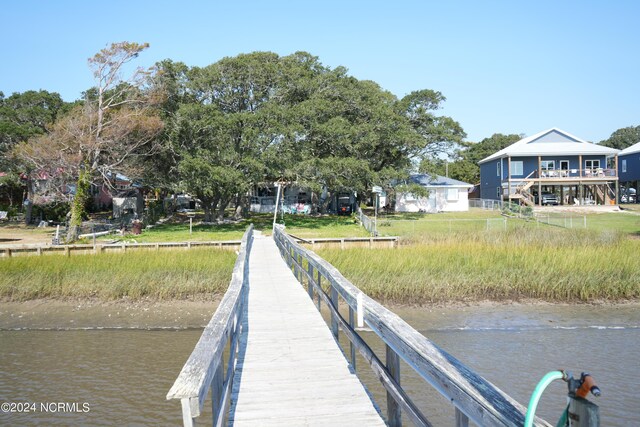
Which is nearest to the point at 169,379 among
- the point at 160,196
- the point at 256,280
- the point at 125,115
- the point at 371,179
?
the point at 256,280

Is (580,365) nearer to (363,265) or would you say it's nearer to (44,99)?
(363,265)

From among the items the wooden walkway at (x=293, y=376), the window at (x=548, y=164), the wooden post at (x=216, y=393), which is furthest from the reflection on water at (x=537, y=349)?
the window at (x=548, y=164)

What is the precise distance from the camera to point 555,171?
4562 cm

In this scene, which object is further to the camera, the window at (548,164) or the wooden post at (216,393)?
the window at (548,164)

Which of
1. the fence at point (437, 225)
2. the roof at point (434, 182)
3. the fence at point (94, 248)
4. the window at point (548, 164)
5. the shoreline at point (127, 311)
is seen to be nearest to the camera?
the shoreline at point (127, 311)

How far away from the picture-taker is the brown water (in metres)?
8.12

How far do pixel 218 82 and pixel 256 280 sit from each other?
25027 millimetres

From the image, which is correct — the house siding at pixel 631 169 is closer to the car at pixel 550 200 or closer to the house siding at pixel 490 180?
the car at pixel 550 200

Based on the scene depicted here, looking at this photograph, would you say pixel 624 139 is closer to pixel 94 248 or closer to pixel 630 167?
pixel 630 167

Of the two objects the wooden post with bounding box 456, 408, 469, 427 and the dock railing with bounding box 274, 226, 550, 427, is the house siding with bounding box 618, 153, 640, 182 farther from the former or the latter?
the wooden post with bounding box 456, 408, 469, 427

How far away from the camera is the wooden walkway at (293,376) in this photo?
4.46 meters

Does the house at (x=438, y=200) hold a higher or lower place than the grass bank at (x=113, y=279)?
higher

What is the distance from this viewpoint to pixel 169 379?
9438 millimetres

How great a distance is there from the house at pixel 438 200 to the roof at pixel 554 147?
4894 mm
